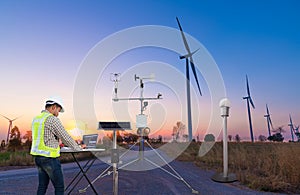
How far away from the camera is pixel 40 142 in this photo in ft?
9.50

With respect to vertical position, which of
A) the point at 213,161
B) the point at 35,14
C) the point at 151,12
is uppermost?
the point at 151,12

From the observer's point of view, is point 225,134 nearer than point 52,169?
No

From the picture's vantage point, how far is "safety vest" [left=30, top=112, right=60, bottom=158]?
288 centimetres

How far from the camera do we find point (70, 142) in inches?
120

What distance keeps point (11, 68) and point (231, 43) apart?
38.1 feet

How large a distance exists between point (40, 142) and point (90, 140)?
1.13 metres

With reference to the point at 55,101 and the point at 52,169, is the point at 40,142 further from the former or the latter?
the point at 55,101

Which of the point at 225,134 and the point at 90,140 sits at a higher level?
the point at 225,134

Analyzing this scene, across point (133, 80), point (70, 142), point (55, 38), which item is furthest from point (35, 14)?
point (70, 142)

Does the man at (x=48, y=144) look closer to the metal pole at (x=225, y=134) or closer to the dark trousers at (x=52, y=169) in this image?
the dark trousers at (x=52, y=169)

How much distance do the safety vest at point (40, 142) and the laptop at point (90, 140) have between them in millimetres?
976

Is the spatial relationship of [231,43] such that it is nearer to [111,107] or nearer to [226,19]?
[226,19]

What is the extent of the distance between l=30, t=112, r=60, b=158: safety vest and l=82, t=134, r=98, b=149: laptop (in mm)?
976

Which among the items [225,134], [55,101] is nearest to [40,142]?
[55,101]
